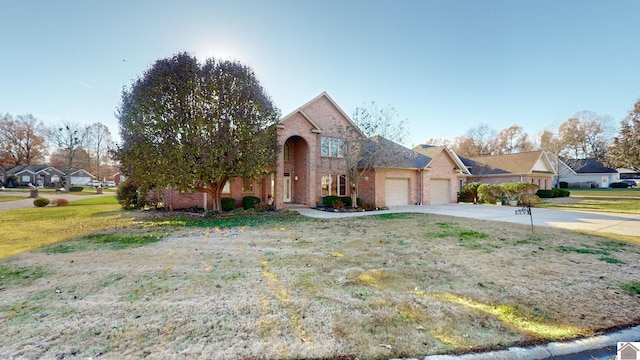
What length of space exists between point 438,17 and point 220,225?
50.9 feet

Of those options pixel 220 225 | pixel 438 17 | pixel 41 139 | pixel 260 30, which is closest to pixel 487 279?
pixel 220 225

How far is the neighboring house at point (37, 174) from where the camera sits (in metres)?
51.6

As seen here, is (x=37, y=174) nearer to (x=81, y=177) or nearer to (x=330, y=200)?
(x=81, y=177)

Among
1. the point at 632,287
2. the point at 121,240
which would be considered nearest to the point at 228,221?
the point at 121,240

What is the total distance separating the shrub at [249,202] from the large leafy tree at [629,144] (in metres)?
27.7

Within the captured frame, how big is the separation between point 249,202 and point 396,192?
1131cm

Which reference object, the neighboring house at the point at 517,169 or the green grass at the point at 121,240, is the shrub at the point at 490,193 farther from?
the green grass at the point at 121,240

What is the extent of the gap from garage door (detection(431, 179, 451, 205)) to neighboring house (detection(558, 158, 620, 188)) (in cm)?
3739

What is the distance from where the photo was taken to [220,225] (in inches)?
480

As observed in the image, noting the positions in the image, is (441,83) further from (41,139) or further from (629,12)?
(41,139)

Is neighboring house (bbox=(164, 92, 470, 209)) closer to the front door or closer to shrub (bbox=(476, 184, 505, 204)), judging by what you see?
the front door

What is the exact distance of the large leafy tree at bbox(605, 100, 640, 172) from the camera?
19.6 metres

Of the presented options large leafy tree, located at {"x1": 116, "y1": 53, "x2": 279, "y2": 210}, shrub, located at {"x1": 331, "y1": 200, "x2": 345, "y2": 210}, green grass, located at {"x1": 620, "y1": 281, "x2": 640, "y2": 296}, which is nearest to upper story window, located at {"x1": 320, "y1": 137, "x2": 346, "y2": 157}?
shrub, located at {"x1": 331, "y1": 200, "x2": 345, "y2": 210}

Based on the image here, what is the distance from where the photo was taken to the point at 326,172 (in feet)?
66.4
